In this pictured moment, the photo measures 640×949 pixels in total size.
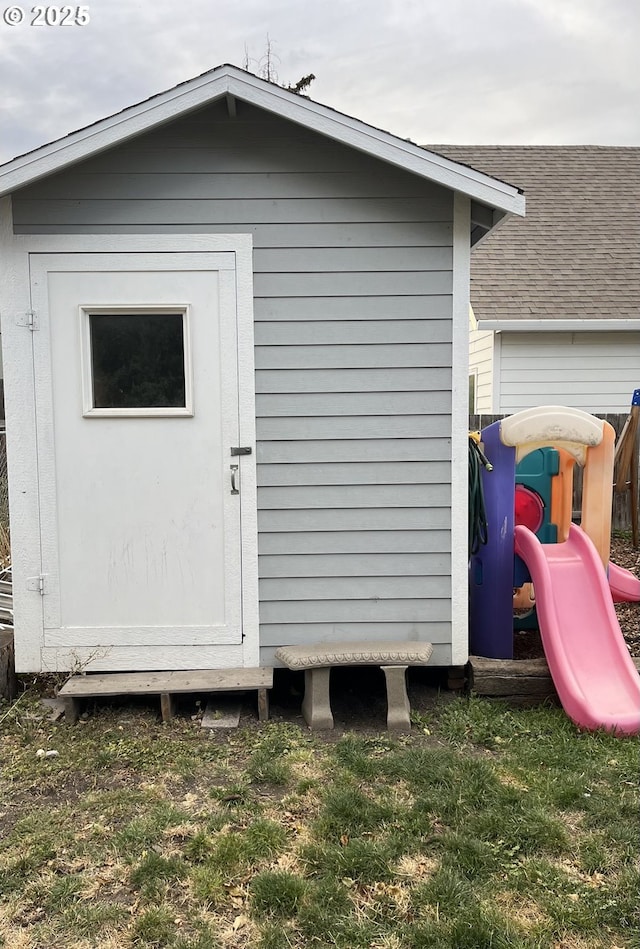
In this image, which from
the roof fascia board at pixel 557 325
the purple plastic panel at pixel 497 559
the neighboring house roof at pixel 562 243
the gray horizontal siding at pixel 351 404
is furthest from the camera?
the neighboring house roof at pixel 562 243

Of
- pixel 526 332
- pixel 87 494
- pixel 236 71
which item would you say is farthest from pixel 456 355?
pixel 526 332

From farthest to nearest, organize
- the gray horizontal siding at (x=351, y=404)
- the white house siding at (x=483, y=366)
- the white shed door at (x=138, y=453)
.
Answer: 1. the white house siding at (x=483, y=366)
2. the gray horizontal siding at (x=351, y=404)
3. the white shed door at (x=138, y=453)

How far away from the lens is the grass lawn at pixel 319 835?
231 cm

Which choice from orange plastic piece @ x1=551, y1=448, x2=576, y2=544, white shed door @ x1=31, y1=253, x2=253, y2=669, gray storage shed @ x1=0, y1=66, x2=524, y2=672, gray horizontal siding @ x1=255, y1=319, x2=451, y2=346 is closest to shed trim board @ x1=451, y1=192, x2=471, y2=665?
gray storage shed @ x1=0, y1=66, x2=524, y2=672

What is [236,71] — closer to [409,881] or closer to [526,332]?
[409,881]

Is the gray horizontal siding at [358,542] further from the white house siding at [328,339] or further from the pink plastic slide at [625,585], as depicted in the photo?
the pink plastic slide at [625,585]

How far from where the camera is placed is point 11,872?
2615 millimetres

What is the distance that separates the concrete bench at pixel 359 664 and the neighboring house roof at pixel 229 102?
2.51 metres

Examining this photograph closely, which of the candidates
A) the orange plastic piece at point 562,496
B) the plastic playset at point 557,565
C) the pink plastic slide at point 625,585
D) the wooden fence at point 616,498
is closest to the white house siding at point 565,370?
the wooden fence at point 616,498

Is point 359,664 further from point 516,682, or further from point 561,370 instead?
point 561,370

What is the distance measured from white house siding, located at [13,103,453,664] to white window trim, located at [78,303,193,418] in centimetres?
40

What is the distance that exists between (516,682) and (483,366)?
676 cm

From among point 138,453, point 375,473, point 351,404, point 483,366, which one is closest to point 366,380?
point 351,404

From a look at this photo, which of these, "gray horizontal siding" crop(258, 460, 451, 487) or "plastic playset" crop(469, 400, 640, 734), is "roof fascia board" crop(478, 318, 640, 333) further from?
"gray horizontal siding" crop(258, 460, 451, 487)
